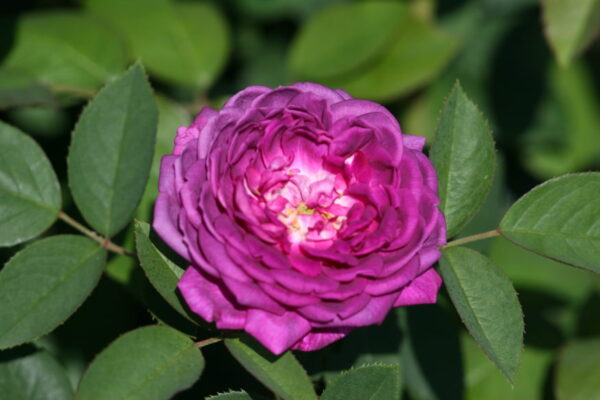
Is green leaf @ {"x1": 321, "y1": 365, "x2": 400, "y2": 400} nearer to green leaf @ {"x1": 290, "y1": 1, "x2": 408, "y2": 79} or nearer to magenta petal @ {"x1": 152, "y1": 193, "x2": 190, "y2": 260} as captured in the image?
magenta petal @ {"x1": 152, "y1": 193, "x2": 190, "y2": 260}

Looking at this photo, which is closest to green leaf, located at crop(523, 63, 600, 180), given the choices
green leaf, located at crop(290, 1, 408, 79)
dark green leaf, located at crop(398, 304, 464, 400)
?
green leaf, located at crop(290, 1, 408, 79)

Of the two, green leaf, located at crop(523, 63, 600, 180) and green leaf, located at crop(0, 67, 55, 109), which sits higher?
green leaf, located at crop(0, 67, 55, 109)

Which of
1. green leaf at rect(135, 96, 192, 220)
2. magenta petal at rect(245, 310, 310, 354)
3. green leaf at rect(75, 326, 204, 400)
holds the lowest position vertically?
green leaf at rect(135, 96, 192, 220)

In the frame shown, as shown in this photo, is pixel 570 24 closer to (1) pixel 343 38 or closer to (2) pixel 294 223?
(1) pixel 343 38

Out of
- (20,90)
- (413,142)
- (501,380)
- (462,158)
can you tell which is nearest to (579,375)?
(501,380)

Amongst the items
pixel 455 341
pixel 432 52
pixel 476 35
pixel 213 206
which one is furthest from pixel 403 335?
pixel 476 35
